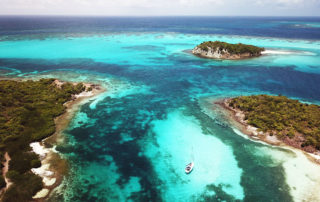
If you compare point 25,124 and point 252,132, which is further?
point 252,132

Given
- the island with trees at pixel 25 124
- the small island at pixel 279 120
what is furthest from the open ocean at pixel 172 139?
the island with trees at pixel 25 124

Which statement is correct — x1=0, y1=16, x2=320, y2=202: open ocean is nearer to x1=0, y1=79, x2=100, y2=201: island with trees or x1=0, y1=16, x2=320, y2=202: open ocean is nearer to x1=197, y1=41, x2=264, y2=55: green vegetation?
x1=0, y1=79, x2=100, y2=201: island with trees

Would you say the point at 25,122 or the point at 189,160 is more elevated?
the point at 25,122

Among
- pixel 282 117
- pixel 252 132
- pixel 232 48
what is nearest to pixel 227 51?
pixel 232 48

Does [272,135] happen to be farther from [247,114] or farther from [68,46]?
[68,46]

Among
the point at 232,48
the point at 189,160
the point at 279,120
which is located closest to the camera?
the point at 189,160

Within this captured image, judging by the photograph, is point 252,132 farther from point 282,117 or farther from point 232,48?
point 232,48
